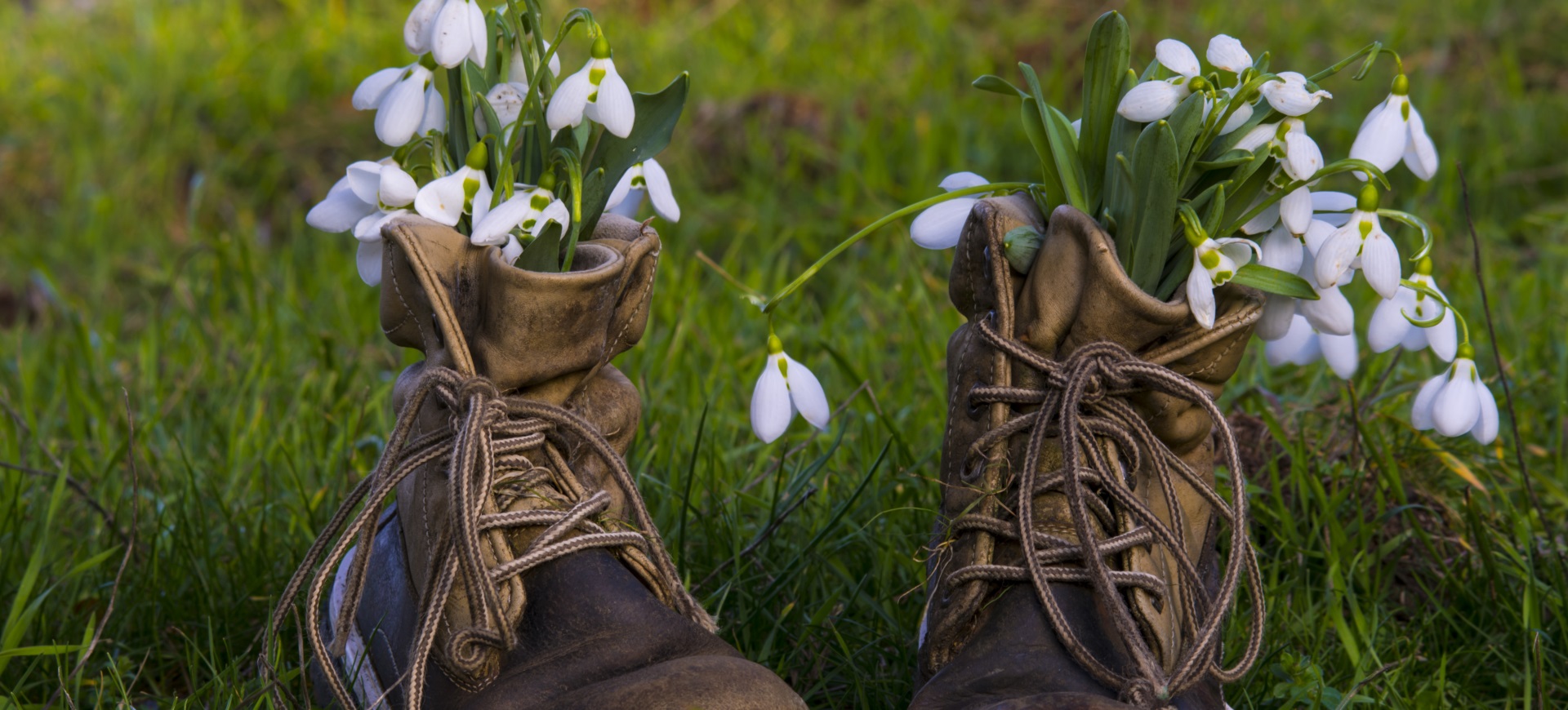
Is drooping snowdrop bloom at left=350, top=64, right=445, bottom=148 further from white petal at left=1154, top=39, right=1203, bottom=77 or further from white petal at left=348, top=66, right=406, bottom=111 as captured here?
white petal at left=1154, top=39, right=1203, bottom=77

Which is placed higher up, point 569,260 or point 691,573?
point 569,260

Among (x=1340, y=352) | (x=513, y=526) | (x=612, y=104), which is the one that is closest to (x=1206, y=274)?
(x=1340, y=352)

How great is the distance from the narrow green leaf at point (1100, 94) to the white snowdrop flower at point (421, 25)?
0.62 metres

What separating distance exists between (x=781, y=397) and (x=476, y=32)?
454mm

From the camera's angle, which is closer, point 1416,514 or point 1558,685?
point 1558,685

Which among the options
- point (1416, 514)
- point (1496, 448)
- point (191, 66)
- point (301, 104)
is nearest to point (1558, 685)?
point (1416, 514)

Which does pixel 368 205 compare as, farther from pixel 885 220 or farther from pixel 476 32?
pixel 885 220

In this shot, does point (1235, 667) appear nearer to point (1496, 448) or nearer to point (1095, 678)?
point (1095, 678)

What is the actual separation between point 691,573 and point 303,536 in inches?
21.8

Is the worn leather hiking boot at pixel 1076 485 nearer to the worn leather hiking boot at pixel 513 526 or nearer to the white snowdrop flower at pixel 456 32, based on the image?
the worn leather hiking boot at pixel 513 526

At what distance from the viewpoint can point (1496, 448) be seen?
6.12 ft

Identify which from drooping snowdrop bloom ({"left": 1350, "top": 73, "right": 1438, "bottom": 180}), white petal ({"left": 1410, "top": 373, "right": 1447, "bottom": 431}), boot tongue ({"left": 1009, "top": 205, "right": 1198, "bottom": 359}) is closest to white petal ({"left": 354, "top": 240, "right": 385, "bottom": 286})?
boot tongue ({"left": 1009, "top": 205, "right": 1198, "bottom": 359})

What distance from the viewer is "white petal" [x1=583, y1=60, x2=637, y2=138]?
3.77 feet

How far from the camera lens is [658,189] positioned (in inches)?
53.2
